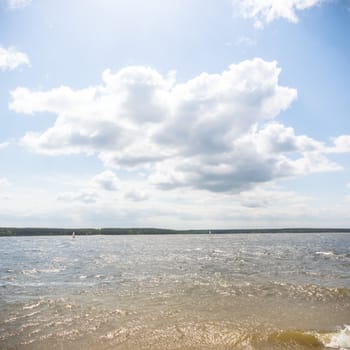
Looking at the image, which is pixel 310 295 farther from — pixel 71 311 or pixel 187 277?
pixel 71 311

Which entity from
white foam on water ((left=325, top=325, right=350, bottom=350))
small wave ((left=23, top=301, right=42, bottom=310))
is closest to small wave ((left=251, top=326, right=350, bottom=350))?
white foam on water ((left=325, top=325, right=350, bottom=350))

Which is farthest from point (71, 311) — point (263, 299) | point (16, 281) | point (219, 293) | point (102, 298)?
point (16, 281)

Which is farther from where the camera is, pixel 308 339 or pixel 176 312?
pixel 176 312

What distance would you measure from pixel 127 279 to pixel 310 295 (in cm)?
1477

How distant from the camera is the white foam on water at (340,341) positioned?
41.9 feet

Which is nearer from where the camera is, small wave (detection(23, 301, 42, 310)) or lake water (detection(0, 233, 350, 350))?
lake water (detection(0, 233, 350, 350))

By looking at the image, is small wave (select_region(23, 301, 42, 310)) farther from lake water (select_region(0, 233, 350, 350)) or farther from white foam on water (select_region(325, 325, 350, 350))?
white foam on water (select_region(325, 325, 350, 350))

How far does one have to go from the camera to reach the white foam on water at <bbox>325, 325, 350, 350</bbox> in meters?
12.8

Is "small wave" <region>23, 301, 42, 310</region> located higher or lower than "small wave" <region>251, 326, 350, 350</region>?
lower

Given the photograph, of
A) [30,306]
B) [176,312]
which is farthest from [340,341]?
[30,306]

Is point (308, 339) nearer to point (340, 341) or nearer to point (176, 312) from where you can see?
point (340, 341)

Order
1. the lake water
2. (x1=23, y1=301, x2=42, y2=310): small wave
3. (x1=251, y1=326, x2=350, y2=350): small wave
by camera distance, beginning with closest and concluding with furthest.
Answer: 1. (x1=251, y1=326, x2=350, y2=350): small wave
2. the lake water
3. (x1=23, y1=301, x2=42, y2=310): small wave

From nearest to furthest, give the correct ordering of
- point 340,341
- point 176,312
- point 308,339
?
point 340,341 → point 308,339 → point 176,312

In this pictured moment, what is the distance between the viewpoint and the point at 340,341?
13.1 metres
